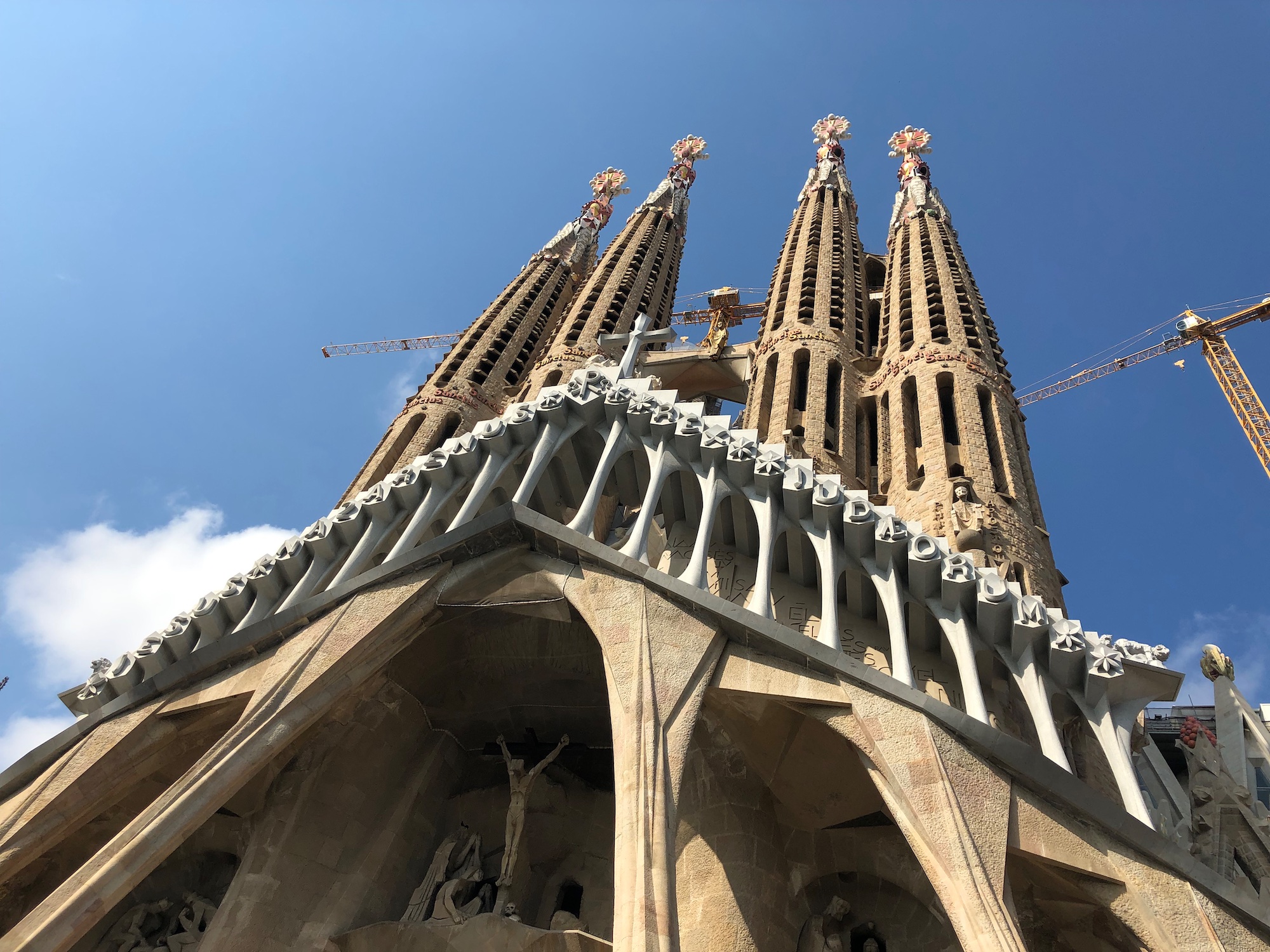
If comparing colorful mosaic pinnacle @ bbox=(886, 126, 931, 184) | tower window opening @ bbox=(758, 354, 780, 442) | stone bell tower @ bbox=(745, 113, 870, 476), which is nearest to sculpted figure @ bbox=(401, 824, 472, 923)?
stone bell tower @ bbox=(745, 113, 870, 476)

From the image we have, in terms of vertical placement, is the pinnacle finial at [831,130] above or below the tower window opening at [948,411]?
above

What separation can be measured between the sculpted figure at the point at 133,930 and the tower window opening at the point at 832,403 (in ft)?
38.8

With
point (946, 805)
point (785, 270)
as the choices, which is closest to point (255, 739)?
point (946, 805)

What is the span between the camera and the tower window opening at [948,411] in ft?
58.3

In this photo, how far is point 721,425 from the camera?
12.2 m

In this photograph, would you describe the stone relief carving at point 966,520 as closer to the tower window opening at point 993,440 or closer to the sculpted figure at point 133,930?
the tower window opening at point 993,440

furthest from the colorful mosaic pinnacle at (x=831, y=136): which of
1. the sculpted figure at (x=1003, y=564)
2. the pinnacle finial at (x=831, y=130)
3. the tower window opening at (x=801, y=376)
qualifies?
the sculpted figure at (x=1003, y=564)

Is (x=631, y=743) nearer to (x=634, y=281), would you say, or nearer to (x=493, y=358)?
(x=493, y=358)

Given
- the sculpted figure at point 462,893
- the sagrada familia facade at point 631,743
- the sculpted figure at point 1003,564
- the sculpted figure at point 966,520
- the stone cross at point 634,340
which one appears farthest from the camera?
the stone cross at point 634,340

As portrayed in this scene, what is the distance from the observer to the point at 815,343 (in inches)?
851

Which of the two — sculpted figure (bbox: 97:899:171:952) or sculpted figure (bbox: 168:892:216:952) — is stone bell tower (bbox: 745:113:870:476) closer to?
sculpted figure (bbox: 168:892:216:952)

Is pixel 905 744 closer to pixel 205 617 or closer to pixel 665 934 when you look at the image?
pixel 665 934

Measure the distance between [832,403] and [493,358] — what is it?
8710mm

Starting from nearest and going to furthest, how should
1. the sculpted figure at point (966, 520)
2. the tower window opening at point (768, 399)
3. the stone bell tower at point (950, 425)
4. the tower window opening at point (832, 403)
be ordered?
the sculpted figure at point (966, 520), the stone bell tower at point (950, 425), the tower window opening at point (832, 403), the tower window opening at point (768, 399)
